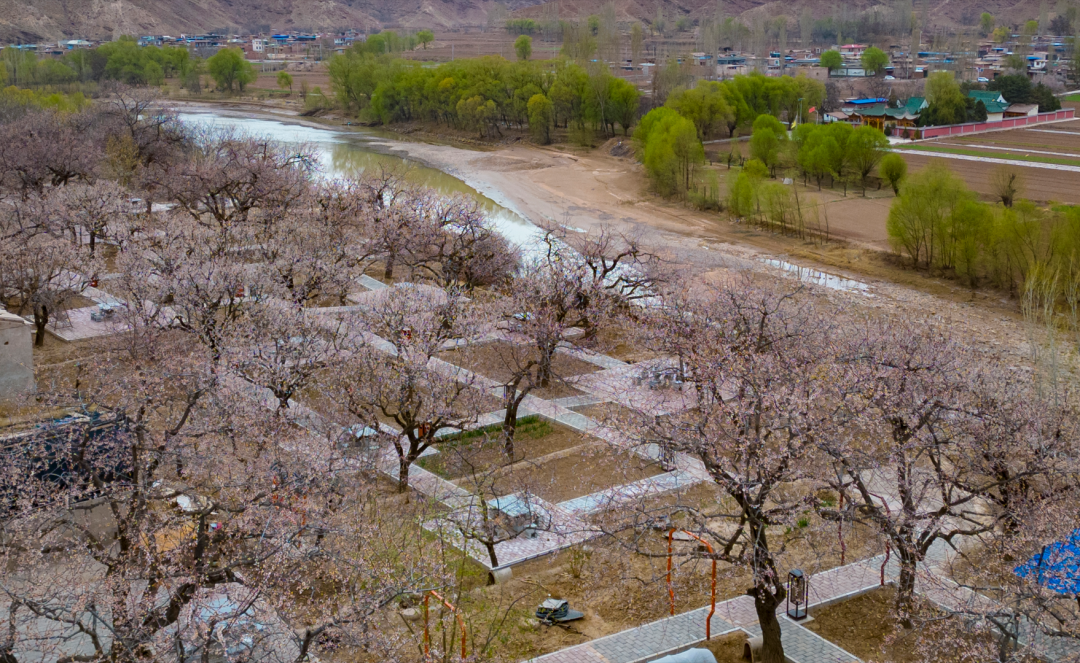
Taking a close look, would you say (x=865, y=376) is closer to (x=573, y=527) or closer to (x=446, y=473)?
(x=573, y=527)

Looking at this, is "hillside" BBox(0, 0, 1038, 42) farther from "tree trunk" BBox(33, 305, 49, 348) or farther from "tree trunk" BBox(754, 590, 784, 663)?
"tree trunk" BBox(754, 590, 784, 663)

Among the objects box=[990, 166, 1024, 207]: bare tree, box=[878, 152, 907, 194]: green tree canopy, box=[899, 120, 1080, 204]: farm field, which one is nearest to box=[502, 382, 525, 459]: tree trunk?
box=[990, 166, 1024, 207]: bare tree

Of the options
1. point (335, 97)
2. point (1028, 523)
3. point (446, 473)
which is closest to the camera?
point (1028, 523)

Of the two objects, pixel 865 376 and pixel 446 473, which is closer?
pixel 865 376

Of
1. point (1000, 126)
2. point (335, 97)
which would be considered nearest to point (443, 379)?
point (1000, 126)

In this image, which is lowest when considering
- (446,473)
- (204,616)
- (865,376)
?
(446,473)

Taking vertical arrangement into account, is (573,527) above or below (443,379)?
below

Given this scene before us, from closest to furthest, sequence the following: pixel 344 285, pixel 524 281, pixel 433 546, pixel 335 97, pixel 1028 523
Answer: pixel 1028 523 → pixel 433 546 → pixel 524 281 → pixel 344 285 → pixel 335 97
